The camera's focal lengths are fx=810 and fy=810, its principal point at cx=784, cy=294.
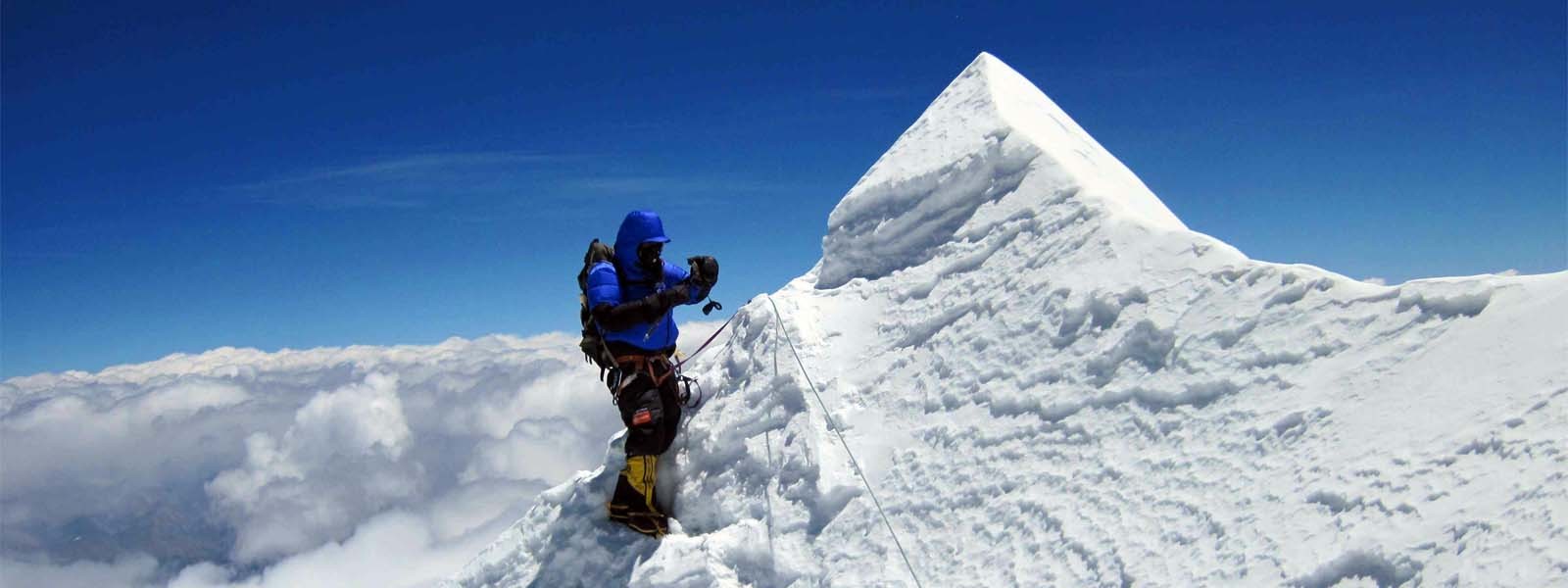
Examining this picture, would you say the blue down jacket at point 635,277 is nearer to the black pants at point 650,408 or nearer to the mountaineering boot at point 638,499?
the black pants at point 650,408

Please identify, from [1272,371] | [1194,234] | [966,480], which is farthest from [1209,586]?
[1194,234]

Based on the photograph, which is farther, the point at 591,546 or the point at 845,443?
the point at 591,546

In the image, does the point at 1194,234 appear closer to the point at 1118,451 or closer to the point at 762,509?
the point at 1118,451

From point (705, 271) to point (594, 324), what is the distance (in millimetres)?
1366

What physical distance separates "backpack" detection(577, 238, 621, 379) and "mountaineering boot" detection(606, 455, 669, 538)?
43.3 inches

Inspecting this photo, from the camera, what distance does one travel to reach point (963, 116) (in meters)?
9.96

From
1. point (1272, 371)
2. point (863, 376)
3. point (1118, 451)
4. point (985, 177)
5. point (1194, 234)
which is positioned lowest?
point (1118, 451)

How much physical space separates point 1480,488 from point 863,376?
503cm

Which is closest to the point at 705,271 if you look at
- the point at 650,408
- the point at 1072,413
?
the point at 650,408

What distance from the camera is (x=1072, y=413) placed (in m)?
6.38

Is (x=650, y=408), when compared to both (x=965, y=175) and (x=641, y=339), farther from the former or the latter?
(x=965, y=175)

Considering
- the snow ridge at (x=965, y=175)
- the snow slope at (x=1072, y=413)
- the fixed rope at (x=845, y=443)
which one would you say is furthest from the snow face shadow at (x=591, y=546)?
the snow ridge at (x=965, y=175)

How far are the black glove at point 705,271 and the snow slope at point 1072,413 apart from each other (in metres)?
0.80

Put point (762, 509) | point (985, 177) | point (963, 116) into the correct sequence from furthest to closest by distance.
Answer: point (963, 116)
point (985, 177)
point (762, 509)
